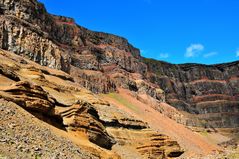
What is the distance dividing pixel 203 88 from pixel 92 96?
132237 mm

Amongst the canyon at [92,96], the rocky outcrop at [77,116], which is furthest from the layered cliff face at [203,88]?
the rocky outcrop at [77,116]

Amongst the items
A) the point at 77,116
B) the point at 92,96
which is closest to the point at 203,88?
the point at 92,96

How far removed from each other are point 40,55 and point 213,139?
73.2 m

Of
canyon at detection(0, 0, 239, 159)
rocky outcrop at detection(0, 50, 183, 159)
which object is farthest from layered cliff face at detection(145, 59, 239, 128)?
rocky outcrop at detection(0, 50, 183, 159)

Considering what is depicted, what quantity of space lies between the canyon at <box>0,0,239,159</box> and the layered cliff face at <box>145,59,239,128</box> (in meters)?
0.50

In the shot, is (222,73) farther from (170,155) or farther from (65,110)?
(65,110)

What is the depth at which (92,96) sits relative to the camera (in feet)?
194

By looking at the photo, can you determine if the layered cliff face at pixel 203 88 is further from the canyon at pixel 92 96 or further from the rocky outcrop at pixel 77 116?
the rocky outcrop at pixel 77 116

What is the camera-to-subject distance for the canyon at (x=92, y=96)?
26875mm

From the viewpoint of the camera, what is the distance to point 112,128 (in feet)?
169

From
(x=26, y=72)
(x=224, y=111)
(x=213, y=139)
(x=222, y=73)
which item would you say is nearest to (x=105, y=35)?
(x=213, y=139)

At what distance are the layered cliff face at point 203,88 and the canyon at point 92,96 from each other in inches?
19.9

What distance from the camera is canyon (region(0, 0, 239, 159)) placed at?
26.9m

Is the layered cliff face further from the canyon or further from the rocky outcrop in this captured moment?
the rocky outcrop
